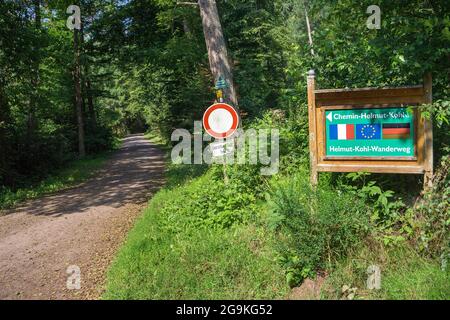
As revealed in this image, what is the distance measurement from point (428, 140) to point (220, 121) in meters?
3.41

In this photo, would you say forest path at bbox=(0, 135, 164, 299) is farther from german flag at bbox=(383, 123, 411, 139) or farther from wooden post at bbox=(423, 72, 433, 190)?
wooden post at bbox=(423, 72, 433, 190)

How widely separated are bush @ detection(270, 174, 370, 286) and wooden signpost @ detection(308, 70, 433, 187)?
648 mm

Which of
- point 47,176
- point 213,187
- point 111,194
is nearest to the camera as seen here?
point 213,187

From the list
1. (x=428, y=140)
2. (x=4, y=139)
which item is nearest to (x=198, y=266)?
(x=428, y=140)

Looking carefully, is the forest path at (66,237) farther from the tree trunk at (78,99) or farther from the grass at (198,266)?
the tree trunk at (78,99)

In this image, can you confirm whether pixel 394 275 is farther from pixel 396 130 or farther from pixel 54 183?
pixel 54 183

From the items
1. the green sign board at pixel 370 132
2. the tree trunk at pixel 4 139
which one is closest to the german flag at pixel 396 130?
the green sign board at pixel 370 132

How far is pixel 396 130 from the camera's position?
5227mm

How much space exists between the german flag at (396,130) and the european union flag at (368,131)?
0.09 meters

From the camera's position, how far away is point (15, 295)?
16.5 feet

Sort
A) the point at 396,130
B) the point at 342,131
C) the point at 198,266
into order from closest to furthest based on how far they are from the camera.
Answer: the point at 198,266
the point at 396,130
the point at 342,131
